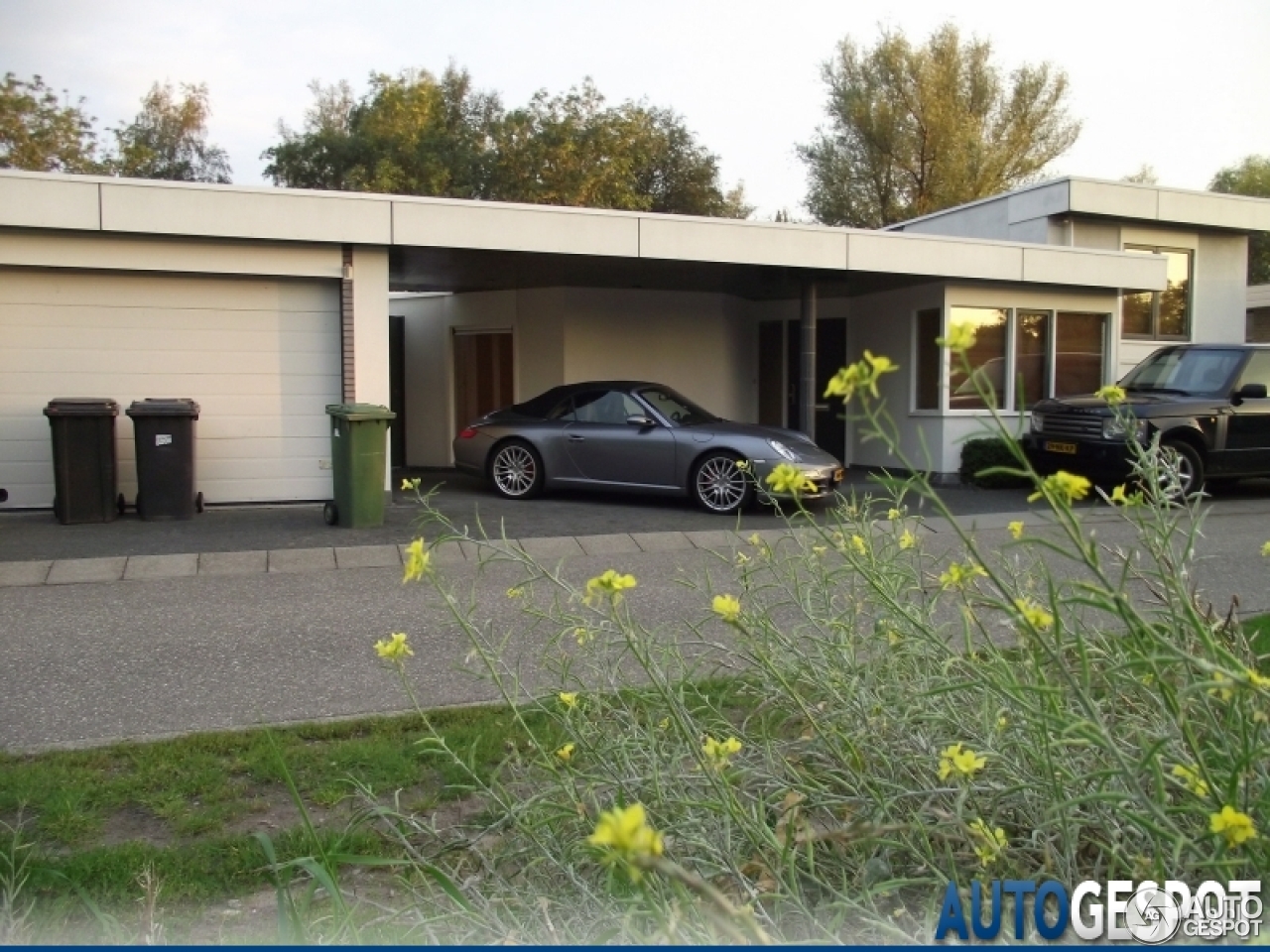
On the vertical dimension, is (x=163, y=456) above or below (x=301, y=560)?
above

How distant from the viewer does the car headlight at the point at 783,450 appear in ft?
38.9

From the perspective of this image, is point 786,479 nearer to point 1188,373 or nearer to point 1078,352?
point 1188,373

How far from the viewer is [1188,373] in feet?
47.0

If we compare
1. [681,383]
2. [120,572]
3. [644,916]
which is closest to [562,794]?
[644,916]

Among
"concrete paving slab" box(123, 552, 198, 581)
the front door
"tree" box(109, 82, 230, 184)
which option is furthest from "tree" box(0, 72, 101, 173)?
"concrete paving slab" box(123, 552, 198, 581)

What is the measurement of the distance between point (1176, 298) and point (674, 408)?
38.1ft

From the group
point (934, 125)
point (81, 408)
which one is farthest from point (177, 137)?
point (81, 408)

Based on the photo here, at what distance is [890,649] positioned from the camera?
3408 mm

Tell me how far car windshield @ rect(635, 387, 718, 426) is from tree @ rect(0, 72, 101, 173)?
99.6ft

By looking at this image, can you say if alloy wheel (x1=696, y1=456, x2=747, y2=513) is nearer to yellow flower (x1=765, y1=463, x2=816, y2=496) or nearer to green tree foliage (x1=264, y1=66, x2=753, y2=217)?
yellow flower (x1=765, y1=463, x2=816, y2=496)

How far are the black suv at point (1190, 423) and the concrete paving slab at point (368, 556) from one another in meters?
7.76

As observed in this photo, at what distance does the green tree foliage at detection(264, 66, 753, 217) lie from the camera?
39.7m

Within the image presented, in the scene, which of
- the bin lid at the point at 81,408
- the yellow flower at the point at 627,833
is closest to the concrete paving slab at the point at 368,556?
the bin lid at the point at 81,408

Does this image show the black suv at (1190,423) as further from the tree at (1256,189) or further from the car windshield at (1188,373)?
the tree at (1256,189)
